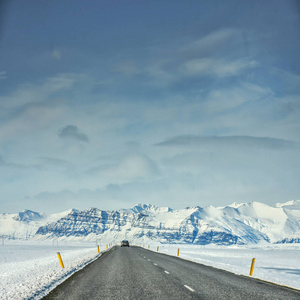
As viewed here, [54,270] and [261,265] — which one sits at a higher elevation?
[54,270]

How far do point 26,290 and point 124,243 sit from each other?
8024 centimetres

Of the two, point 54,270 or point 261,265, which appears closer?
point 54,270

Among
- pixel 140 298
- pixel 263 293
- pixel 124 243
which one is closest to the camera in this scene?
pixel 140 298

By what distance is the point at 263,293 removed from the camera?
12.6 meters

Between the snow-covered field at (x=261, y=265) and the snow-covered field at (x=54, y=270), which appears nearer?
the snow-covered field at (x=54, y=270)

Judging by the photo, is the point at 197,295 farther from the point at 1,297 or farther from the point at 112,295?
the point at 1,297

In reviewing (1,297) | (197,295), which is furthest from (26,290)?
(197,295)

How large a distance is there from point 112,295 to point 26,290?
3.73 meters

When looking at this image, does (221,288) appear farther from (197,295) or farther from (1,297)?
(1,297)

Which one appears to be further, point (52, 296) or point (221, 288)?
point (221, 288)

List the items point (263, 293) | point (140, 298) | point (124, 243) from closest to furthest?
1. point (140, 298)
2. point (263, 293)
3. point (124, 243)

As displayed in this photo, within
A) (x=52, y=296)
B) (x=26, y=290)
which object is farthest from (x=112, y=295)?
(x=26, y=290)

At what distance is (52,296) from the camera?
11.3 m

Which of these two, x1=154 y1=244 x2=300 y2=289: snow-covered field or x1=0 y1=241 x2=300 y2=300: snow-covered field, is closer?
x1=0 y1=241 x2=300 y2=300: snow-covered field
